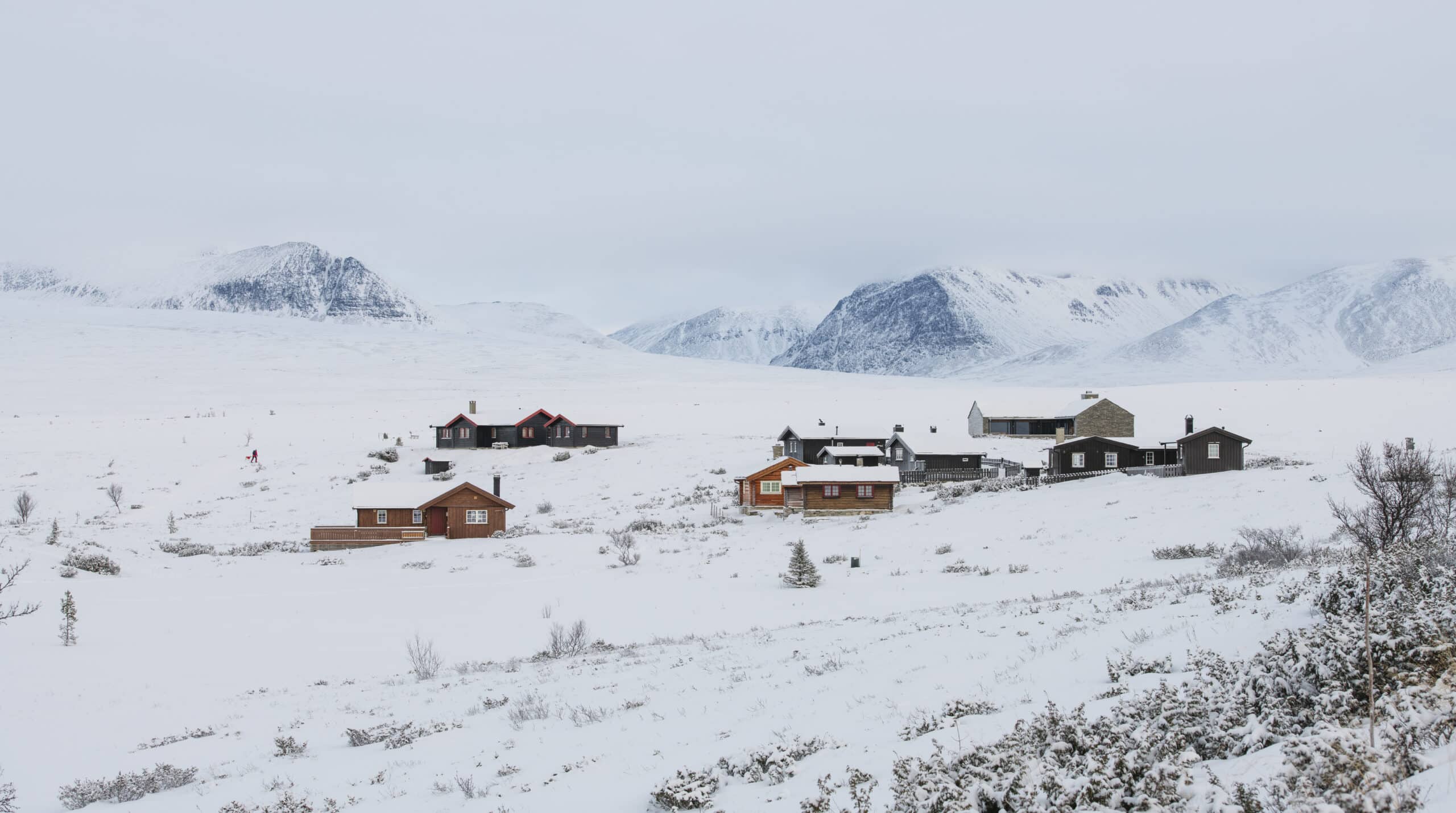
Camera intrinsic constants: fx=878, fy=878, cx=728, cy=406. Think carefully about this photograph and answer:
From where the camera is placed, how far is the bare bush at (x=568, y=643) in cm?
1867

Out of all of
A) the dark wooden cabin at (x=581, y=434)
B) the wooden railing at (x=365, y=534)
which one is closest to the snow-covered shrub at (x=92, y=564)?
the wooden railing at (x=365, y=534)

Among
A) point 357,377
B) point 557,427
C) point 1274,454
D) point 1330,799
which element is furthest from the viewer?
point 357,377

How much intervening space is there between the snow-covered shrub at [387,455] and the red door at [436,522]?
24356mm

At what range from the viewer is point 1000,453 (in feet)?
220

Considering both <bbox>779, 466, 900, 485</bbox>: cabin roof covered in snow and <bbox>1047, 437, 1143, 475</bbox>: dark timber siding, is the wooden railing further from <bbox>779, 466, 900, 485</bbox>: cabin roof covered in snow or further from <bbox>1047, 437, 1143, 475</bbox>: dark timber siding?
<bbox>1047, 437, 1143, 475</bbox>: dark timber siding

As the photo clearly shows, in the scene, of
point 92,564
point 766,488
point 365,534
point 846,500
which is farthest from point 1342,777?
point 766,488

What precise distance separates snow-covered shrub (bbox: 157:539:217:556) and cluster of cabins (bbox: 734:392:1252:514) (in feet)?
84.8

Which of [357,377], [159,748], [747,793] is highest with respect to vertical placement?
[357,377]

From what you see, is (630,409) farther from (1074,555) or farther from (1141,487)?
(1074,555)

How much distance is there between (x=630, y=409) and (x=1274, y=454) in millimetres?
61026

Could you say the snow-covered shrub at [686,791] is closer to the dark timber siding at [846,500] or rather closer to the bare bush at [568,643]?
the bare bush at [568,643]

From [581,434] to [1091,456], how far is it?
132ft

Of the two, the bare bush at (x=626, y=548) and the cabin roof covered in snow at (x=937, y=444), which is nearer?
the bare bush at (x=626, y=548)

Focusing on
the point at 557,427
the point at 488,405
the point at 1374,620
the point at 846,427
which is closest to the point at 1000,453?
the point at 846,427
